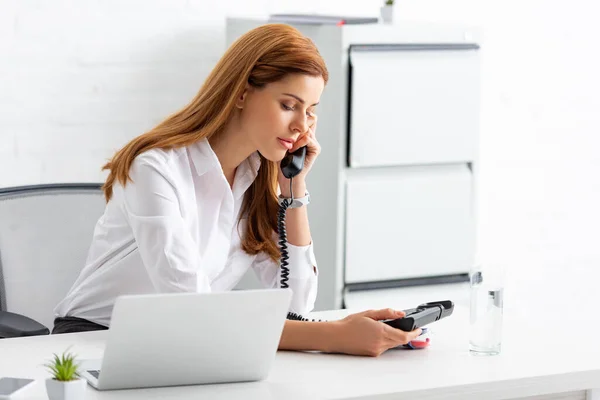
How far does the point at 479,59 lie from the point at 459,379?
188 cm

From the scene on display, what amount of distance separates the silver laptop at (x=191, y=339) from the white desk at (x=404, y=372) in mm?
24

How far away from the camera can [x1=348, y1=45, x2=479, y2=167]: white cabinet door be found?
120 inches

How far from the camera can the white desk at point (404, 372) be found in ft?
4.68

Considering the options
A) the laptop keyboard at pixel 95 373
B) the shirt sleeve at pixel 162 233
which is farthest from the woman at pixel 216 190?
the laptop keyboard at pixel 95 373

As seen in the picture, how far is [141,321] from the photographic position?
4.37 ft

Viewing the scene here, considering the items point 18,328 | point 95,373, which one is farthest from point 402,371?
point 18,328

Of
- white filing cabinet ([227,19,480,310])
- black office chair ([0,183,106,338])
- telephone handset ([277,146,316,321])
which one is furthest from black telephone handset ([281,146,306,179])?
white filing cabinet ([227,19,480,310])

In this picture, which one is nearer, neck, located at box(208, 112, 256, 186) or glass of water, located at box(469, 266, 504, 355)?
glass of water, located at box(469, 266, 504, 355)

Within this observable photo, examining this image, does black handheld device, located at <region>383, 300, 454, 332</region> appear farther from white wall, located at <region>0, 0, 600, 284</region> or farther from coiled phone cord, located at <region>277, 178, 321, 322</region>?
white wall, located at <region>0, 0, 600, 284</region>

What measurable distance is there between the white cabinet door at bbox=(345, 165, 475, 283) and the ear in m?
1.19

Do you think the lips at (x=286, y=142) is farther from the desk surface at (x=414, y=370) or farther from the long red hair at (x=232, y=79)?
the desk surface at (x=414, y=370)

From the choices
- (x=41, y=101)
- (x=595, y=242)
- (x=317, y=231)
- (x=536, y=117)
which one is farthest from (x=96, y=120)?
(x=595, y=242)

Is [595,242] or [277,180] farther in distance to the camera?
[595,242]

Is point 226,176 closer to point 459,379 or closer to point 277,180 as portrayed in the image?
point 277,180
